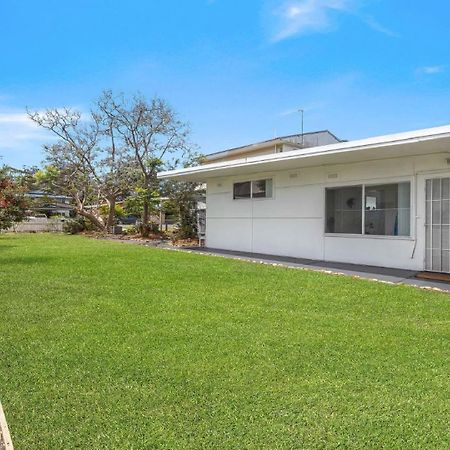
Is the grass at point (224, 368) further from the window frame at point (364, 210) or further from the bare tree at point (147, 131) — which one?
the bare tree at point (147, 131)

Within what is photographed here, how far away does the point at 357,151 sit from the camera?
9.11 m

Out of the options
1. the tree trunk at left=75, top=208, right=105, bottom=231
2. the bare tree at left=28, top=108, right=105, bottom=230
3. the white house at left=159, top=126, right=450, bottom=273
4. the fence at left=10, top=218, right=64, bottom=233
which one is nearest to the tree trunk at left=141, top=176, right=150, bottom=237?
the bare tree at left=28, top=108, right=105, bottom=230

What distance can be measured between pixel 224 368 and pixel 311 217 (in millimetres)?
8544

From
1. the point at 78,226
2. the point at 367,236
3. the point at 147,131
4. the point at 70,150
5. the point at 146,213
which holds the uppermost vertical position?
the point at 147,131

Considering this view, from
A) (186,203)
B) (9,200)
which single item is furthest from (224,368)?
(186,203)

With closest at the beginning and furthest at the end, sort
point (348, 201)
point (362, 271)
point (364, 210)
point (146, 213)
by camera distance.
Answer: point (362, 271)
point (364, 210)
point (348, 201)
point (146, 213)

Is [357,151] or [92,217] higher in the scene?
[357,151]

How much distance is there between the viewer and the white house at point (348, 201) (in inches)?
352

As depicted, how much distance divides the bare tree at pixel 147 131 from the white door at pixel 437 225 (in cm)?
1401

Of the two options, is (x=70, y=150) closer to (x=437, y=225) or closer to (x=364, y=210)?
(x=364, y=210)

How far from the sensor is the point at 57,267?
30.1 feet

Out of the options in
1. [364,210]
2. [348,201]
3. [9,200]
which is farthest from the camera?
[9,200]

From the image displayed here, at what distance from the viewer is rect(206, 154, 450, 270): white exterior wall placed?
9297mm

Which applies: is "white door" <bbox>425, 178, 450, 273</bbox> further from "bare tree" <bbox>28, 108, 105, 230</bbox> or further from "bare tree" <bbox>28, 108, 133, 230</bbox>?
"bare tree" <bbox>28, 108, 105, 230</bbox>
